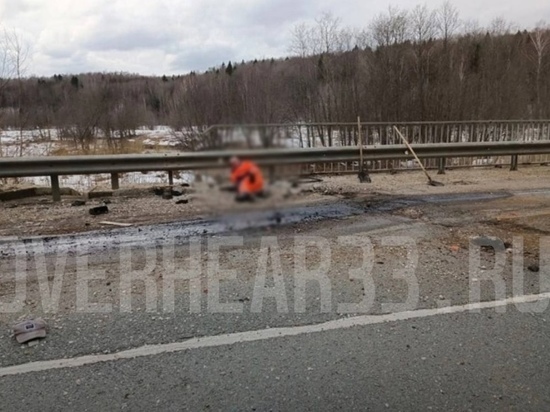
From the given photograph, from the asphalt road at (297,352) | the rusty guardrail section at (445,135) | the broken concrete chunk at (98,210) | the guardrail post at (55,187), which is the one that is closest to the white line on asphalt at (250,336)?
the asphalt road at (297,352)

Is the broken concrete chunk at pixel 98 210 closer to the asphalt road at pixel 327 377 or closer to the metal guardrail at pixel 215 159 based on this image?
the metal guardrail at pixel 215 159

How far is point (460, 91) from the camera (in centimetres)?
988

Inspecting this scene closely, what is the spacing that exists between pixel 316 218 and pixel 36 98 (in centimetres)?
551

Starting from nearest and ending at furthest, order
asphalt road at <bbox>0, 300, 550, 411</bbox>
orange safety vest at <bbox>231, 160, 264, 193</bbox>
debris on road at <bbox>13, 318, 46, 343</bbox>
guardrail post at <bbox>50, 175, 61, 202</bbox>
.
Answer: orange safety vest at <bbox>231, 160, 264, 193</bbox>
asphalt road at <bbox>0, 300, 550, 411</bbox>
debris on road at <bbox>13, 318, 46, 343</bbox>
guardrail post at <bbox>50, 175, 61, 202</bbox>

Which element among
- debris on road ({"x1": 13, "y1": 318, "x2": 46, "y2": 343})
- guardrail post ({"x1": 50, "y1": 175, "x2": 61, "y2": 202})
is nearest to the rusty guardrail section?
debris on road ({"x1": 13, "y1": 318, "x2": 46, "y2": 343})

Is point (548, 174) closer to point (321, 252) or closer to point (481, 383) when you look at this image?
point (321, 252)

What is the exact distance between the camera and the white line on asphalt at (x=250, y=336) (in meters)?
3.19

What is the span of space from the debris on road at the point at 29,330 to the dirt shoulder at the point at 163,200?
1.62 metres

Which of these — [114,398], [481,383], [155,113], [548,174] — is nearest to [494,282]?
[481,383]

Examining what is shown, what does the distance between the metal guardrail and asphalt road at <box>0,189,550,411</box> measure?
3.48ft

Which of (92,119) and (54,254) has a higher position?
(92,119)

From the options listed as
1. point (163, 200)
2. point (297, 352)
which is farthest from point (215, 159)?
point (163, 200)

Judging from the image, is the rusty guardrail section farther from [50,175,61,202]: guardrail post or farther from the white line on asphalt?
[50,175,61,202]: guardrail post

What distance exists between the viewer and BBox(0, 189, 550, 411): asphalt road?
113 inches
